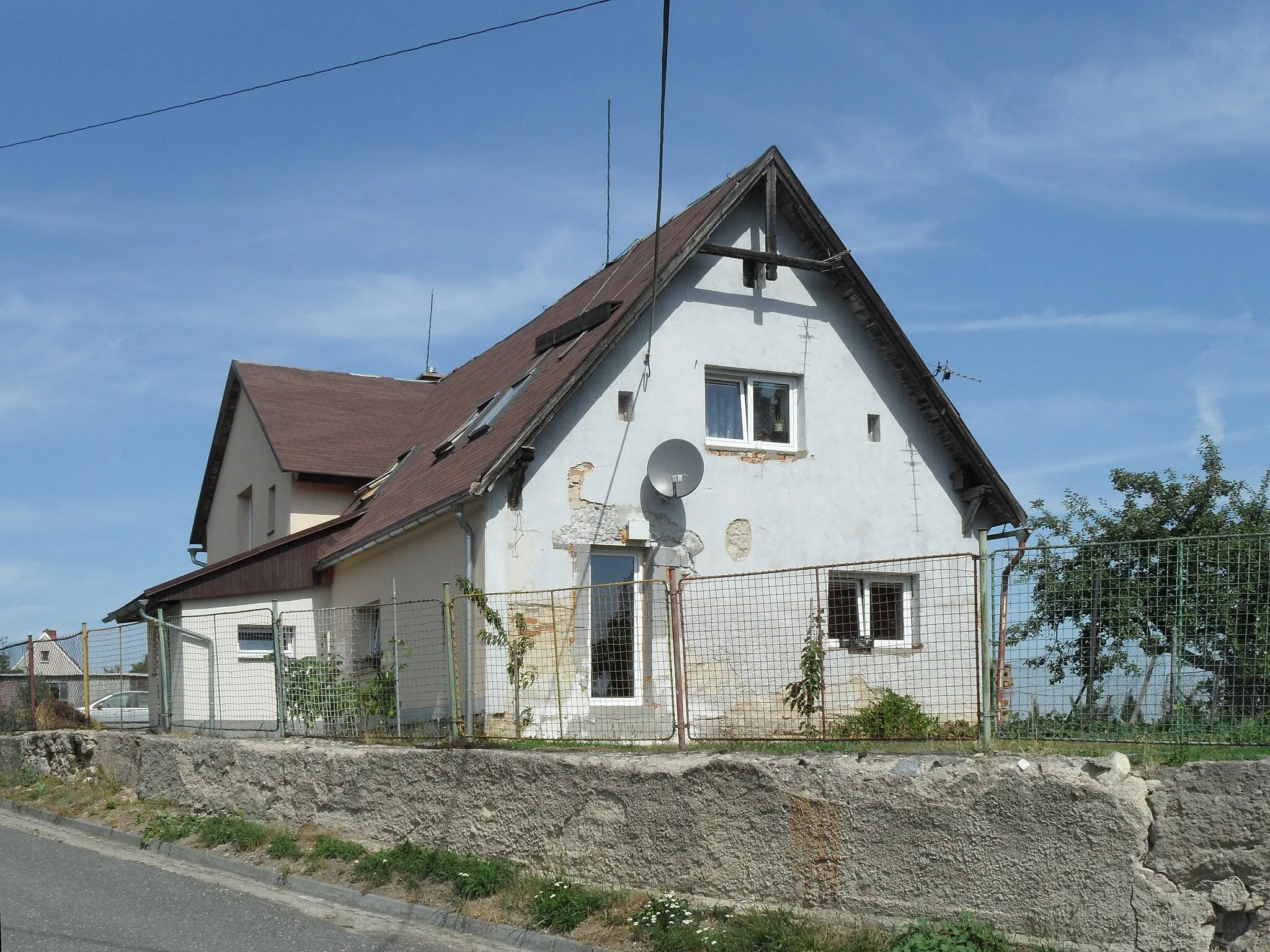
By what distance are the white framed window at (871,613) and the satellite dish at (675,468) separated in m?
4.18

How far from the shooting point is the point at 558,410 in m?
14.3

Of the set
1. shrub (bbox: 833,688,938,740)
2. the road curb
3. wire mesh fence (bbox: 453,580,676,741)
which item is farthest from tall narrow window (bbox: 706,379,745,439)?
the road curb

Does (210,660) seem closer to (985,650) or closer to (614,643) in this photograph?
(614,643)

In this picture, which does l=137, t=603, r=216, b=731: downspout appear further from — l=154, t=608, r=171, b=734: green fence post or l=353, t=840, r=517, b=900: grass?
l=353, t=840, r=517, b=900: grass

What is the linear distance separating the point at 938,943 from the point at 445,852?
160 inches

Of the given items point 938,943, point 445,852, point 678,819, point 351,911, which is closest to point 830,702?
point 678,819

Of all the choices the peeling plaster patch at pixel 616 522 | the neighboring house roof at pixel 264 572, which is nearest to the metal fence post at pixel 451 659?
the peeling plaster patch at pixel 616 522

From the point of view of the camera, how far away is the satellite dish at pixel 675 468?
47.4ft

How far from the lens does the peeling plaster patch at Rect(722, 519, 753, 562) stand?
15.2 meters

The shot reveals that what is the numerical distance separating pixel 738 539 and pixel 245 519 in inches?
477

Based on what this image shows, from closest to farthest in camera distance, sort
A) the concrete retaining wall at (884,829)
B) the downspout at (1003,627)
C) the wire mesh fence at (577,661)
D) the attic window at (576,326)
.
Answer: the concrete retaining wall at (884,829), the downspout at (1003,627), the wire mesh fence at (577,661), the attic window at (576,326)

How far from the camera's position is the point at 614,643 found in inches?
439

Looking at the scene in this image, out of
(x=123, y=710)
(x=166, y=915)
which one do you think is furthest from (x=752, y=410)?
(x=166, y=915)

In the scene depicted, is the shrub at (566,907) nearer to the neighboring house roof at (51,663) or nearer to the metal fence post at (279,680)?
the metal fence post at (279,680)
